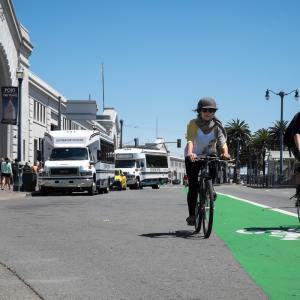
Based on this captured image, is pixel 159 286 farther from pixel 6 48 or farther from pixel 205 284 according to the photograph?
pixel 6 48

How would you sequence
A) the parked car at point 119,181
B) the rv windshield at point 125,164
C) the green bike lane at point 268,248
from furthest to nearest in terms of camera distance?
the rv windshield at point 125,164 → the parked car at point 119,181 → the green bike lane at point 268,248

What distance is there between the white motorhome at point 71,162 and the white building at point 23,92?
7119 mm

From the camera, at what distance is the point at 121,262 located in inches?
265

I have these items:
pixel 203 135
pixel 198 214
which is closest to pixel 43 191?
pixel 198 214

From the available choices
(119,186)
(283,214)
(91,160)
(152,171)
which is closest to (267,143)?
(152,171)

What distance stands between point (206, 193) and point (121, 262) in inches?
84.9

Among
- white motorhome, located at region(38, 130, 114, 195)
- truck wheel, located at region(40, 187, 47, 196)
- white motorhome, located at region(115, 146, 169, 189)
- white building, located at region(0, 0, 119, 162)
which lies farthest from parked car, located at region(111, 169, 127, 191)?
truck wheel, located at region(40, 187, 47, 196)

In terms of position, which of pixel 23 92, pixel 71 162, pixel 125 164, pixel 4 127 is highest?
pixel 23 92

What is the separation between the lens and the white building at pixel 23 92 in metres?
41.7

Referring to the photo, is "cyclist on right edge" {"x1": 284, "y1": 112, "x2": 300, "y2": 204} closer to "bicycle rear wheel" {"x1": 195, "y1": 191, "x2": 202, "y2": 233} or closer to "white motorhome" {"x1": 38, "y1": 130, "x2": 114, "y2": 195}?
"bicycle rear wheel" {"x1": 195, "y1": 191, "x2": 202, "y2": 233}

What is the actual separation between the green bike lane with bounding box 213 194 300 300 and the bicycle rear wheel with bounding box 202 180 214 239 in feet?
0.99

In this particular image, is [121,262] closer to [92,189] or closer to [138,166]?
[92,189]

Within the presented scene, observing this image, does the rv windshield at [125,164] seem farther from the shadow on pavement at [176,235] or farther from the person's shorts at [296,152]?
the person's shorts at [296,152]

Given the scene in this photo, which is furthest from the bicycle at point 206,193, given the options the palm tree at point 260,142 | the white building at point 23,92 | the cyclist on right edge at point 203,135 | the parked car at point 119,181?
the palm tree at point 260,142
